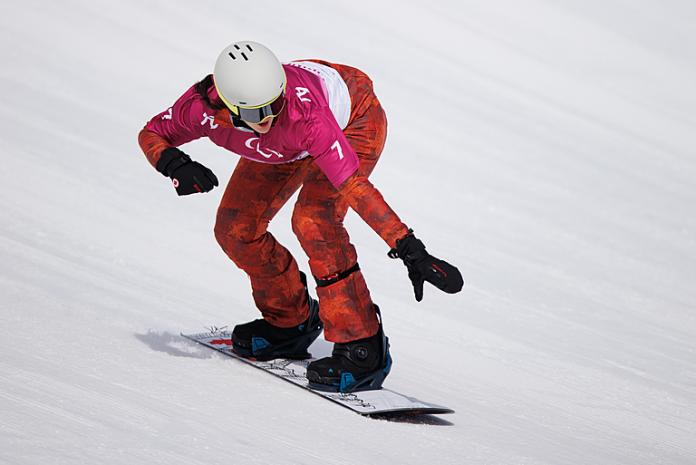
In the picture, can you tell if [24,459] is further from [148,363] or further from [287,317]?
[287,317]

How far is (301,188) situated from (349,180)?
66 cm

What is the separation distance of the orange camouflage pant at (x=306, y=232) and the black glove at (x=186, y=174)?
Answer: 597 millimetres

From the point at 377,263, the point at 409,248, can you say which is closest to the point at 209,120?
the point at 409,248

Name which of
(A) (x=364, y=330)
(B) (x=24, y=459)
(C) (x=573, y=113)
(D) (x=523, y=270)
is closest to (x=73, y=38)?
(D) (x=523, y=270)

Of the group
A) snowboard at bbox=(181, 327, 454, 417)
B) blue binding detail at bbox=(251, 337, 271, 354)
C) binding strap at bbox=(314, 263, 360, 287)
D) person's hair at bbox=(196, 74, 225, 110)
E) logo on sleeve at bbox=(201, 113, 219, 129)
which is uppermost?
person's hair at bbox=(196, 74, 225, 110)

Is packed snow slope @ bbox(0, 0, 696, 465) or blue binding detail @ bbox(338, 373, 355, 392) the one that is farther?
blue binding detail @ bbox(338, 373, 355, 392)

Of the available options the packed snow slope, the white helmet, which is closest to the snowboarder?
the white helmet

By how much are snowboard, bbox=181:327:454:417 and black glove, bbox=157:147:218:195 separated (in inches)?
45.8

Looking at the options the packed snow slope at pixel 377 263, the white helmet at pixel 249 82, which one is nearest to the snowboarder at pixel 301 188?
the white helmet at pixel 249 82

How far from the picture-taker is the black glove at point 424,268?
14.6 feet

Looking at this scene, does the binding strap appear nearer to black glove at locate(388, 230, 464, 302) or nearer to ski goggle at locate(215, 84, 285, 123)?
black glove at locate(388, 230, 464, 302)

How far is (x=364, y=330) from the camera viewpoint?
5.20 meters

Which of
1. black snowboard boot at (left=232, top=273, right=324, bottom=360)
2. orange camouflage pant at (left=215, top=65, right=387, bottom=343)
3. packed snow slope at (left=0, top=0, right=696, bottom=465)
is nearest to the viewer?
packed snow slope at (left=0, top=0, right=696, bottom=465)

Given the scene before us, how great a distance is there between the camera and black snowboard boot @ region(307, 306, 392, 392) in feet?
17.0
